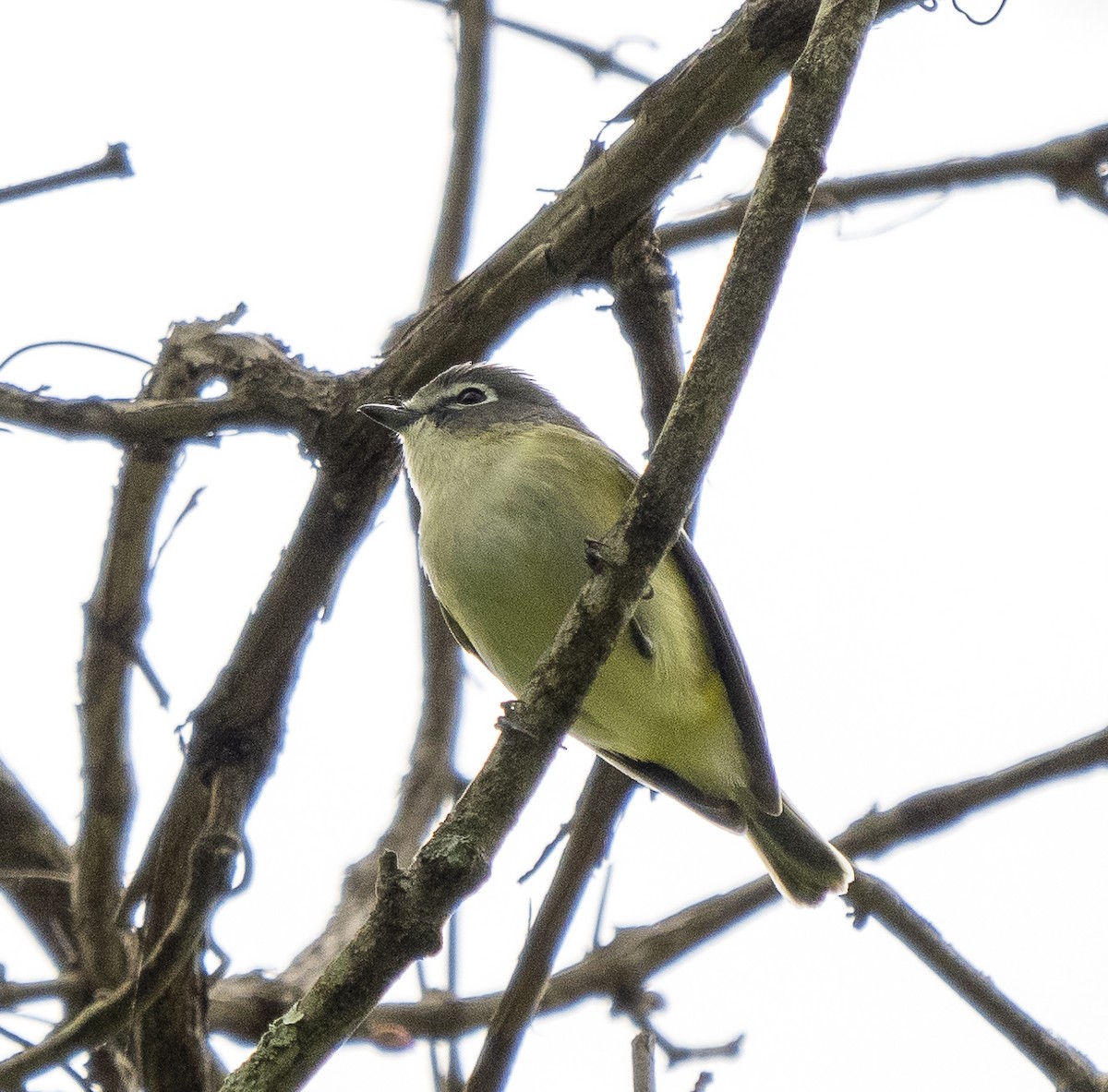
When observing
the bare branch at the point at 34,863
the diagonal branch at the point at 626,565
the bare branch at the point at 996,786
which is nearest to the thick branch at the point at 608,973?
the bare branch at the point at 996,786

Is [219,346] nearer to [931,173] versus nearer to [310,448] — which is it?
[310,448]

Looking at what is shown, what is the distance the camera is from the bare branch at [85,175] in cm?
308

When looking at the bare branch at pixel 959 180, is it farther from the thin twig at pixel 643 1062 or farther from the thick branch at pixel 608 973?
the thin twig at pixel 643 1062

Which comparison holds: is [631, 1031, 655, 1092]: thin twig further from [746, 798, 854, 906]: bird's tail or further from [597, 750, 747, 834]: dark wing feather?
[597, 750, 747, 834]: dark wing feather

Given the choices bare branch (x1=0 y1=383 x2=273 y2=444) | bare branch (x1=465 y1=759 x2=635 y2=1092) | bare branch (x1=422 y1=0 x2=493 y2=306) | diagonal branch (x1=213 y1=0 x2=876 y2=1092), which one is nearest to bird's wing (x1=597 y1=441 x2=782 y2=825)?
bare branch (x1=465 y1=759 x2=635 y2=1092)

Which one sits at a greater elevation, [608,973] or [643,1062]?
[608,973]

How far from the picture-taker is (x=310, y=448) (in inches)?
→ 151

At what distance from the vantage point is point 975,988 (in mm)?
3453

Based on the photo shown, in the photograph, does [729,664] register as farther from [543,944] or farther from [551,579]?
[543,944]

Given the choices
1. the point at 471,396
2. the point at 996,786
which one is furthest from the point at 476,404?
the point at 996,786

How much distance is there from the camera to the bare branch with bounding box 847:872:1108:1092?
10.9ft

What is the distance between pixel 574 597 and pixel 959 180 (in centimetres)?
195

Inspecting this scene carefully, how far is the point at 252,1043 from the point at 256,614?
4.32 ft

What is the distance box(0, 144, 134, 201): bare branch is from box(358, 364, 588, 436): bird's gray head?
954mm
